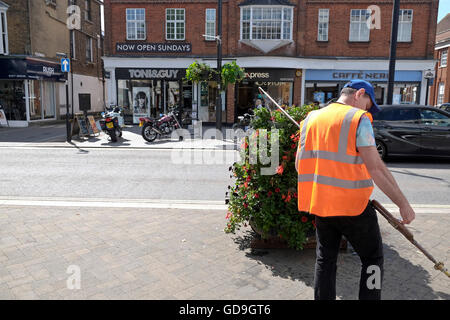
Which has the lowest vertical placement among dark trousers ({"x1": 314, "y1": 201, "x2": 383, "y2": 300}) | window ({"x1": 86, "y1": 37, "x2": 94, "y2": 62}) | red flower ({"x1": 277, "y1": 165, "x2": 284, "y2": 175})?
dark trousers ({"x1": 314, "y1": 201, "x2": 383, "y2": 300})

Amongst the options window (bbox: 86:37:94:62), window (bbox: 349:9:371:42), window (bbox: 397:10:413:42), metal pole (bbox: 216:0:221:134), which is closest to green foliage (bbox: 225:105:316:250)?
metal pole (bbox: 216:0:221:134)

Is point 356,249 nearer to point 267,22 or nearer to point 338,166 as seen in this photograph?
point 338,166

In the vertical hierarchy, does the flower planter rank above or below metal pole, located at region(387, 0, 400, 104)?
below

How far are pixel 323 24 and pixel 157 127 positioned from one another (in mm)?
12253

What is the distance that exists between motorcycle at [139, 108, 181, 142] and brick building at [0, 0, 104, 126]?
858 cm

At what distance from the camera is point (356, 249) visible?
2830 mm

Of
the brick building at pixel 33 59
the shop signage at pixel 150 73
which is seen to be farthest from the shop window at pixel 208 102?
the brick building at pixel 33 59

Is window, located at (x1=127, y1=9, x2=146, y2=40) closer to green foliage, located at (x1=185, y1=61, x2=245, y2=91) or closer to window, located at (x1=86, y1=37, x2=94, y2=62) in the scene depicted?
green foliage, located at (x1=185, y1=61, x2=245, y2=91)

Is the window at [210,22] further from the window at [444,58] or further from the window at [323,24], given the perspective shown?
the window at [444,58]

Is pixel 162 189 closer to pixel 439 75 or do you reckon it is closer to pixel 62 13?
pixel 62 13

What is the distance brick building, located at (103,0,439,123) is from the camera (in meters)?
21.2

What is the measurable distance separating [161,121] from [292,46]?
987cm

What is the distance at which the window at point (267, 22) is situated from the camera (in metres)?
21.0
